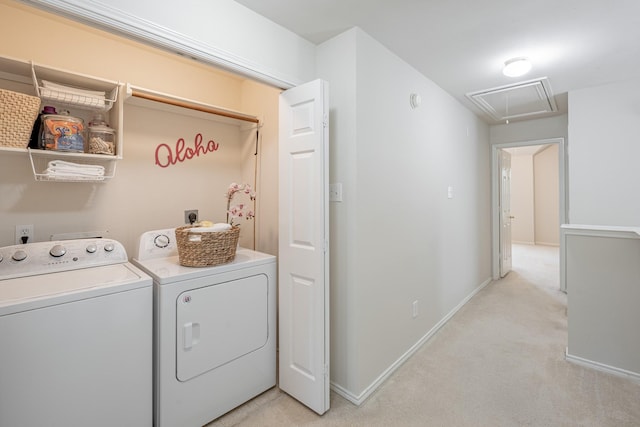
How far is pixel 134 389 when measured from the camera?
4.77ft

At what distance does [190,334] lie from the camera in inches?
64.4

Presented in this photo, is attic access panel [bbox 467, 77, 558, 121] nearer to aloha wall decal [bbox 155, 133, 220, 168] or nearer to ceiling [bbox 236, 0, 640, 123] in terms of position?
ceiling [bbox 236, 0, 640, 123]

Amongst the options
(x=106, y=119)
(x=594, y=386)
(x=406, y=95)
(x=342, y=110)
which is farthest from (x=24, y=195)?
(x=594, y=386)

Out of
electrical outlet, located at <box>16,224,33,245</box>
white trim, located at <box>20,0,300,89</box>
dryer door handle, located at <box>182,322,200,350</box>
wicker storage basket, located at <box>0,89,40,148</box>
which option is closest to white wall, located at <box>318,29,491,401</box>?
white trim, located at <box>20,0,300,89</box>

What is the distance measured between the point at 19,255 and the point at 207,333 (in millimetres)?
1051

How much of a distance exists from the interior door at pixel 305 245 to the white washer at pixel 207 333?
0.47 ft

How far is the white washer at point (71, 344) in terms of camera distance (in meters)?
1.18

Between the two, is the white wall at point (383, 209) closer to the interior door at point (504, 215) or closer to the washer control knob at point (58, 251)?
the washer control knob at point (58, 251)

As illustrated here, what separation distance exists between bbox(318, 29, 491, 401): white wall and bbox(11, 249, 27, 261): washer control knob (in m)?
1.71

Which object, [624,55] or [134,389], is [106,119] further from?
[624,55]

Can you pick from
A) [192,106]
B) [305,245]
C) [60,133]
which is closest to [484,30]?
[305,245]

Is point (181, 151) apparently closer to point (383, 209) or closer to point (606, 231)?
point (383, 209)

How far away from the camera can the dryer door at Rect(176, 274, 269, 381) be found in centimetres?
162

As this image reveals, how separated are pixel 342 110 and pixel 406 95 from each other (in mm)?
784
